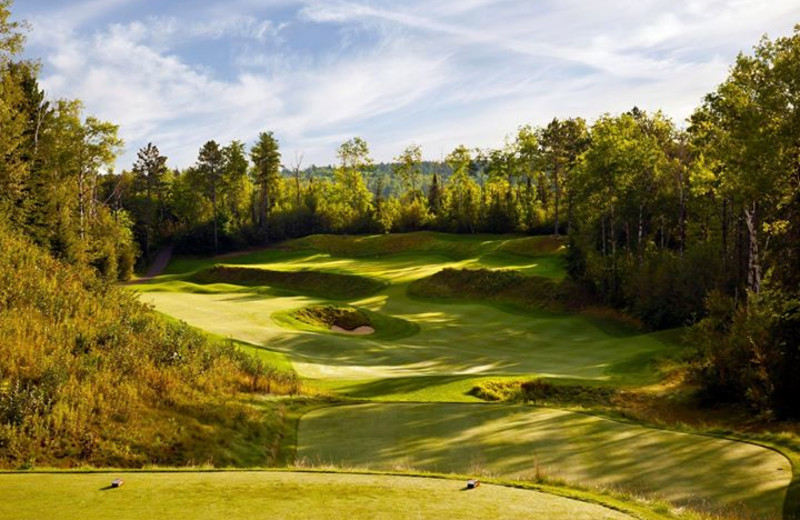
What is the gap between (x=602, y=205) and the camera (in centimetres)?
5328

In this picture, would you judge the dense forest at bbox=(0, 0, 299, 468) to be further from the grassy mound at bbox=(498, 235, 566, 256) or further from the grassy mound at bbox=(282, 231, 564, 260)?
the grassy mound at bbox=(282, 231, 564, 260)

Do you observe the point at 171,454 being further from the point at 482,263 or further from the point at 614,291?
the point at 482,263

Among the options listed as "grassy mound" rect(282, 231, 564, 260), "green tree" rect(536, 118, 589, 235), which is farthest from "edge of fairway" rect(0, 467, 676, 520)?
"green tree" rect(536, 118, 589, 235)

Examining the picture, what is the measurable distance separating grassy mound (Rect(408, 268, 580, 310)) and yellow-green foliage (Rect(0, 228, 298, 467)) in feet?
119

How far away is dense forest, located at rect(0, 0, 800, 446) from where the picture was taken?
23.1 m

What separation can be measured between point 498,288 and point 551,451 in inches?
1770

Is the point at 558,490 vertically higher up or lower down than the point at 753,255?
lower down

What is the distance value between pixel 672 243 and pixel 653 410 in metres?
45.9

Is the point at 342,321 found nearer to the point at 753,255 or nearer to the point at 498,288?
the point at 498,288

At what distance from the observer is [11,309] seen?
17.8 metres

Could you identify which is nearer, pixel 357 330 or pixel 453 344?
pixel 453 344

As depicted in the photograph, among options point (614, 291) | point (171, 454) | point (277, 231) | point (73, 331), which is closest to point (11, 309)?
point (73, 331)

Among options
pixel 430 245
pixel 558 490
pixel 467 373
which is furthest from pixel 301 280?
pixel 558 490

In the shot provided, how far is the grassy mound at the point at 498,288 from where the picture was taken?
2140 inches
